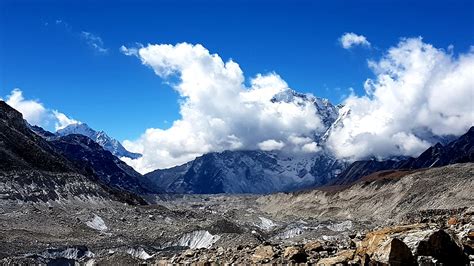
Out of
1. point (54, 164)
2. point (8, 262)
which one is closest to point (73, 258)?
point (8, 262)

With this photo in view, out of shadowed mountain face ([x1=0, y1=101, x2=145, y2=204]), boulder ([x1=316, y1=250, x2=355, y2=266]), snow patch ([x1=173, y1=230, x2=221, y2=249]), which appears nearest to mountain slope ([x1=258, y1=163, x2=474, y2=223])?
snow patch ([x1=173, y1=230, x2=221, y2=249])

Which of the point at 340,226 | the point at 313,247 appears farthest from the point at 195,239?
the point at 313,247

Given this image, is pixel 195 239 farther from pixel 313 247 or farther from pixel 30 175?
pixel 30 175

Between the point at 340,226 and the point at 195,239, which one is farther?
the point at 340,226

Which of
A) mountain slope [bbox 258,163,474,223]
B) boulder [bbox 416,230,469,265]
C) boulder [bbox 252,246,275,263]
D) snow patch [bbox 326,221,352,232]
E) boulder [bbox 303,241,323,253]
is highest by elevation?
mountain slope [bbox 258,163,474,223]

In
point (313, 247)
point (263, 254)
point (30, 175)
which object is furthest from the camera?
point (30, 175)

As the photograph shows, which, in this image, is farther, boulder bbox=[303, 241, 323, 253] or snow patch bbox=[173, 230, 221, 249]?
snow patch bbox=[173, 230, 221, 249]

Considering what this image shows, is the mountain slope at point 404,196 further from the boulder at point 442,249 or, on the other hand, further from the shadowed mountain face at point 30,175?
the shadowed mountain face at point 30,175

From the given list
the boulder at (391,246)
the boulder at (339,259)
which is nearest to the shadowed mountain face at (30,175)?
the boulder at (339,259)

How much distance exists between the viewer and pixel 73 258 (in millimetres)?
62438

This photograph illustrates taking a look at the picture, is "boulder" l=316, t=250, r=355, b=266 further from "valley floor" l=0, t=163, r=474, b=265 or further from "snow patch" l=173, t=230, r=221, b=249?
"snow patch" l=173, t=230, r=221, b=249

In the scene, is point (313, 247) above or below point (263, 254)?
above

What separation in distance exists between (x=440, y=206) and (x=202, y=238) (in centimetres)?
5584

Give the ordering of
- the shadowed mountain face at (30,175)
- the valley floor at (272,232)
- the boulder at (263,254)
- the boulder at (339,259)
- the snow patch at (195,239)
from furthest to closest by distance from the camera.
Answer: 1. the shadowed mountain face at (30,175)
2. the snow patch at (195,239)
3. the boulder at (263,254)
4. the boulder at (339,259)
5. the valley floor at (272,232)
